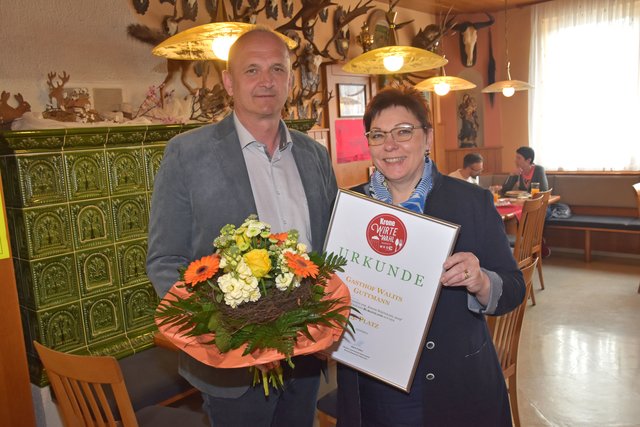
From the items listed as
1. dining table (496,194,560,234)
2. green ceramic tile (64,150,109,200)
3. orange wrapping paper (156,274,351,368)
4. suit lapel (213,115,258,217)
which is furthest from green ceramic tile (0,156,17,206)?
dining table (496,194,560,234)

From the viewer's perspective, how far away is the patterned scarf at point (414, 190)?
1.86m

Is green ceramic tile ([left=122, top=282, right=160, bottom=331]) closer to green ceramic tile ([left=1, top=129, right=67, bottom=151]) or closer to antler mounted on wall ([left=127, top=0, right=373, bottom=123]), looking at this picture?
green ceramic tile ([left=1, top=129, right=67, bottom=151])

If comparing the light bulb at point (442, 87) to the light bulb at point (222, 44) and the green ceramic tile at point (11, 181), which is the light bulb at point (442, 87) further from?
the green ceramic tile at point (11, 181)

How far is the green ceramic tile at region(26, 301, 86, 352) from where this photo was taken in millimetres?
3375

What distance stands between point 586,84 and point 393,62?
5.42m

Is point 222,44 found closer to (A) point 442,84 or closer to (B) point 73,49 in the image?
(B) point 73,49

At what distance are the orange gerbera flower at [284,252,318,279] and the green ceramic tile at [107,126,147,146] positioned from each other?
2528 millimetres

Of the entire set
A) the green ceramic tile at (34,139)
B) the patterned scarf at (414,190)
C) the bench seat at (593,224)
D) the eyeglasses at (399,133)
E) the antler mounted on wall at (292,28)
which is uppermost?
the antler mounted on wall at (292,28)

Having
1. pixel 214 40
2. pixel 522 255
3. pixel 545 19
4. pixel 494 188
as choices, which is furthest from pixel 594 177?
pixel 214 40

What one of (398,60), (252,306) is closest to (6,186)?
(252,306)

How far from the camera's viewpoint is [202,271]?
1462 millimetres

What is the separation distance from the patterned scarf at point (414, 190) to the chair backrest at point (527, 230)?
148 inches

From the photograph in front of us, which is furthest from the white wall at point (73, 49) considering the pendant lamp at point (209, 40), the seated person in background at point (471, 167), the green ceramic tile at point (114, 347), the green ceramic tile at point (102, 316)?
the seated person in background at point (471, 167)

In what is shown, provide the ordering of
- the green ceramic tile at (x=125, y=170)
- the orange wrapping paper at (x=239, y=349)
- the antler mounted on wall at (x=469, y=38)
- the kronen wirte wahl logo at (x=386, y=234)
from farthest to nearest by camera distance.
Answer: the antler mounted on wall at (x=469, y=38) → the green ceramic tile at (x=125, y=170) → the kronen wirte wahl logo at (x=386, y=234) → the orange wrapping paper at (x=239, y=349)
